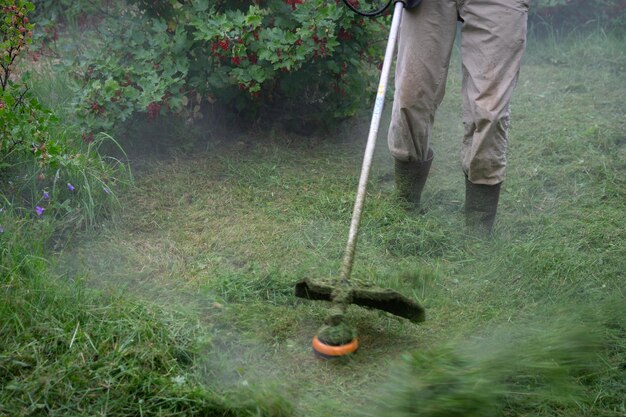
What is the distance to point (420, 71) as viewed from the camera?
12.7 ft

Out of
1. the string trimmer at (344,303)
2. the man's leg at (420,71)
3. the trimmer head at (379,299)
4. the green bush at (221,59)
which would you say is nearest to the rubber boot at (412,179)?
the man's leg at (420,71)

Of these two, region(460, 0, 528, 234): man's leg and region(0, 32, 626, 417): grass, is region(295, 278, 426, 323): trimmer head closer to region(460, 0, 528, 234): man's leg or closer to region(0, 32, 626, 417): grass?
region(0, 32, 626, 417): grass

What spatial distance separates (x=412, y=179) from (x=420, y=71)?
0.65m

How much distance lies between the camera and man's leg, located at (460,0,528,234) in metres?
3.63

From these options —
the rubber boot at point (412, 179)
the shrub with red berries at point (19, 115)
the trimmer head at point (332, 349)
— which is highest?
the shrub with red berries at point (19, 115)

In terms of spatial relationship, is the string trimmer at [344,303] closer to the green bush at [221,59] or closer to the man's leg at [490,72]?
the man's leg at [490,72]

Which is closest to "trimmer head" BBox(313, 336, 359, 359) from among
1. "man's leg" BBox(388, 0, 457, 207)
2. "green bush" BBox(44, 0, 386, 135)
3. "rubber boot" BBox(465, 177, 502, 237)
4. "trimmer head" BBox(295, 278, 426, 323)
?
"trimmer head" BBox(295, 278, 426, 323)

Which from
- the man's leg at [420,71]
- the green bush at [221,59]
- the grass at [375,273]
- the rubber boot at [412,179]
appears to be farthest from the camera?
the green bush at [221,59]

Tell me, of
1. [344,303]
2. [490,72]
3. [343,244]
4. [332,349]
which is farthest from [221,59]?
[332,349]

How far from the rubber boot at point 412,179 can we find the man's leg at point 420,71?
0.23ft

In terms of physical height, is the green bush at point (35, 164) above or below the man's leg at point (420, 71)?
below

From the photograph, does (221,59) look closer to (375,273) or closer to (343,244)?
(343,244)

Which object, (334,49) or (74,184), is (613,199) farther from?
(74,184)

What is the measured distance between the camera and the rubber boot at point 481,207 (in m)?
3.96
